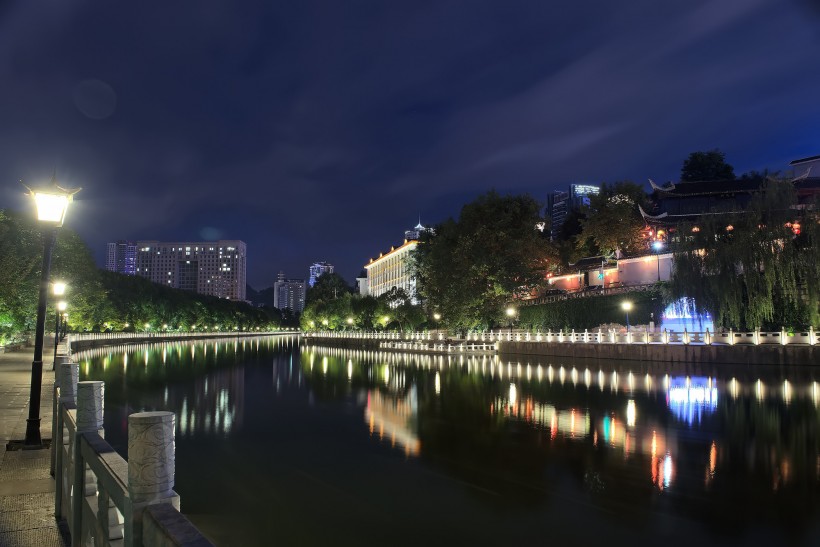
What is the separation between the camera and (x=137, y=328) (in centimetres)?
7775

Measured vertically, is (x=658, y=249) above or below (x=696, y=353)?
above

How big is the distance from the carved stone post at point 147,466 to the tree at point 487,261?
40.3 meters

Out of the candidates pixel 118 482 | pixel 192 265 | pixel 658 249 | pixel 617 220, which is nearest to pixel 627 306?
pixel 658 249

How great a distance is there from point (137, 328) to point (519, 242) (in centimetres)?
5774

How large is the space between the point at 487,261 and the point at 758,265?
745 inches

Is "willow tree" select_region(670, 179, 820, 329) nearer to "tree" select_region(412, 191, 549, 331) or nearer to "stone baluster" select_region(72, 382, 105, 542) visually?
"tree" select_region(412, 191, 549, 331)

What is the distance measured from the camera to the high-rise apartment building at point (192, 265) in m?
187

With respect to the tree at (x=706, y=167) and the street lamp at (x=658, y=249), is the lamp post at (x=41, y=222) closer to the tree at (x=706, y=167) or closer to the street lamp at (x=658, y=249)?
the street lamp at (x=658, y=249)

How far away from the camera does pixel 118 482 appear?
3402 mm

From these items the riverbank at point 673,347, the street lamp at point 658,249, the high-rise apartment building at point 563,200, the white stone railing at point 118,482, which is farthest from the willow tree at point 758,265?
the high-rise apartment building at point 563,200

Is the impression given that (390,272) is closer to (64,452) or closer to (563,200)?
(563,200)

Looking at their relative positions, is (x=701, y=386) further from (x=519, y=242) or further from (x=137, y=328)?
(x=137, y=328)

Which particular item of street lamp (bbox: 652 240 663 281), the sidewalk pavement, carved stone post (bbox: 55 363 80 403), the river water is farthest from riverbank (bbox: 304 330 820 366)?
carved stone post (bbox: 55 363 80 403)

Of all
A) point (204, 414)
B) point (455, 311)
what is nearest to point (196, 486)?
point (204, 414)
